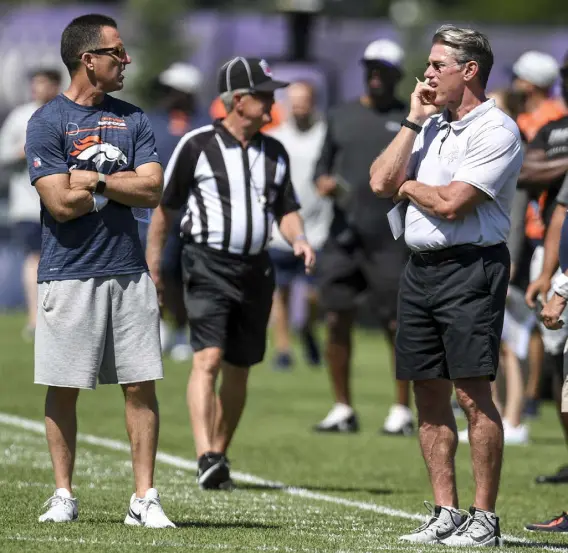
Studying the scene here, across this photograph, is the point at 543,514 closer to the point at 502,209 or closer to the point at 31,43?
the point at 502,209

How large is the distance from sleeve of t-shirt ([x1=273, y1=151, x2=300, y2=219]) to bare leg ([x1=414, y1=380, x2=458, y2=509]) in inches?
85.7

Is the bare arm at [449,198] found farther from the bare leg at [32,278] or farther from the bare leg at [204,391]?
the bare leg at [32,278]

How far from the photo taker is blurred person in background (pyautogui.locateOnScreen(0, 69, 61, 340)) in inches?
599

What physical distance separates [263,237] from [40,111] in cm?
219

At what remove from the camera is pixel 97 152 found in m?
6.66

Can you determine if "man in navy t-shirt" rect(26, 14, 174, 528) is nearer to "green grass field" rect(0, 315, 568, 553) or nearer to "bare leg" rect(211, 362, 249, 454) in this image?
"green grass field" rect(0, 315, 568, 553)

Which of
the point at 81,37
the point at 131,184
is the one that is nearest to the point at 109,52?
the point at 81,37

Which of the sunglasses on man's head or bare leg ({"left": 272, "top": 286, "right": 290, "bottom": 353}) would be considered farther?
bare leg ({"left": 272, "top": 286, "right": 290, "bottom": 353})

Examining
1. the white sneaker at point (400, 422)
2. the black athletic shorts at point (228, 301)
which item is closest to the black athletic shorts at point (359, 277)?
the white sneaker at point (400, 422)

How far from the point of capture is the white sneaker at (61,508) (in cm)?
669

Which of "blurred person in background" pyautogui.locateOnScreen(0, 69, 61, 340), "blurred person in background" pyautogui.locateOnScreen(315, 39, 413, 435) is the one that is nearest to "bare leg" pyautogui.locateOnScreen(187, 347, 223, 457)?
"blurred person in background" pyautogui.locateOnScreen(315, 39, 413, 435)

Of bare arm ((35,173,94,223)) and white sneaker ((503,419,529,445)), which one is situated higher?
bare arm ((35,173,94,223))

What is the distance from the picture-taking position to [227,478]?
27.2ft

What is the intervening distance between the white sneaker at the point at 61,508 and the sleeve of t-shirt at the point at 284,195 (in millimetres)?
2530
